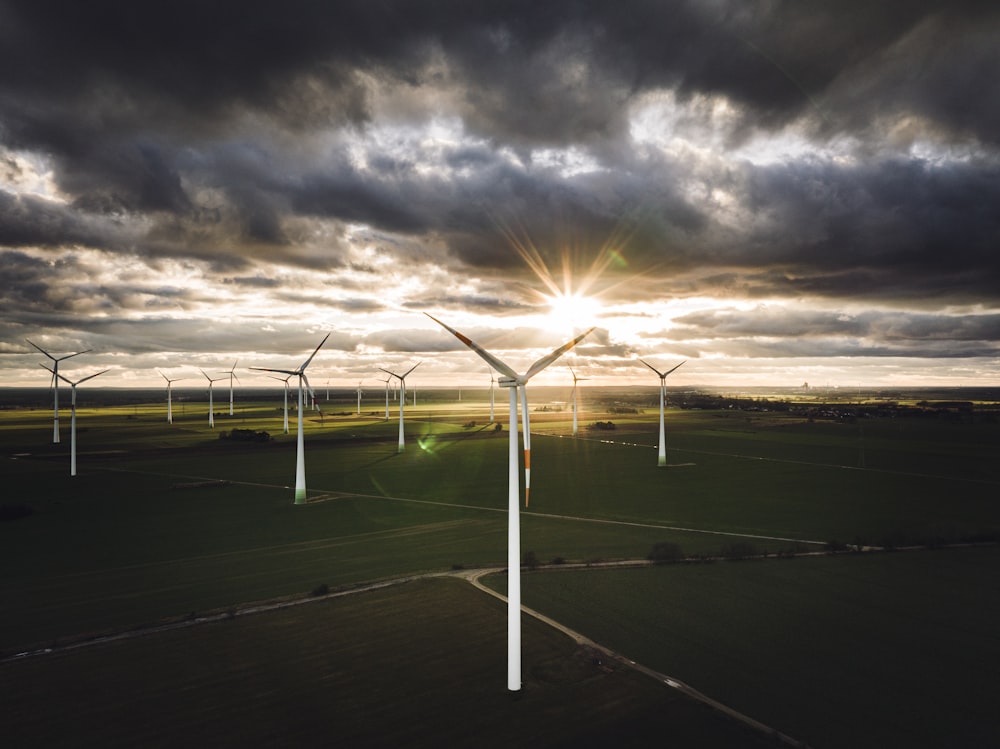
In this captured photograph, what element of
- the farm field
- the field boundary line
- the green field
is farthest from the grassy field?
the farm field

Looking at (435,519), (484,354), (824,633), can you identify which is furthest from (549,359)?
(435,519)

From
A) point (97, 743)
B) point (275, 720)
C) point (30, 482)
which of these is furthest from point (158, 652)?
point (30, 482)

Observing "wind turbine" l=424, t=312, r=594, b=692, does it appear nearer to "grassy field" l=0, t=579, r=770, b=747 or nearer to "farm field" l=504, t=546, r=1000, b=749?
"grassy field" l=0, t=579, r=770, b=747

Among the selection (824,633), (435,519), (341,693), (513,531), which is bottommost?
(435,519)

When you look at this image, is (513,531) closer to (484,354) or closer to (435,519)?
(484,354)

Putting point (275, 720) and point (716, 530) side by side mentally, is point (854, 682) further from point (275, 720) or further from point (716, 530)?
point (716, 530)
